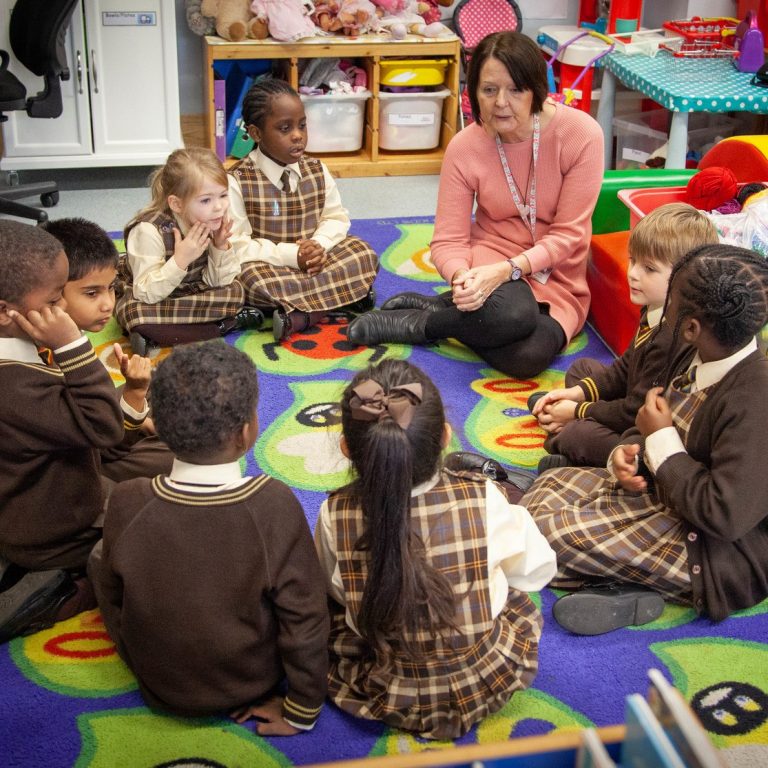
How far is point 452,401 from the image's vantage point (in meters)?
2.49

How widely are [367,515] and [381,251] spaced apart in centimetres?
208

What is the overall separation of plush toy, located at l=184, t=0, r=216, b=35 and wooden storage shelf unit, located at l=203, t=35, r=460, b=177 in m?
0.07

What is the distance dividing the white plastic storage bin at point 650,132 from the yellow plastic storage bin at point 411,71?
75cm

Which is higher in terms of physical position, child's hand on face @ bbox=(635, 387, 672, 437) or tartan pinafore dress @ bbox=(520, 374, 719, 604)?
child's hand on face @ bbox=(635, 387, 672, 437)

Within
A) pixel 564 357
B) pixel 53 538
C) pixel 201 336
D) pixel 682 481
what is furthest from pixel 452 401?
pixel 53 538

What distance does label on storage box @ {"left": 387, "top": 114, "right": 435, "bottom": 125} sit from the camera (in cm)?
416

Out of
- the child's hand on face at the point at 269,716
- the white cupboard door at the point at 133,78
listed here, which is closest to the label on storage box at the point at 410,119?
the white cupboard door at the point at 133,78

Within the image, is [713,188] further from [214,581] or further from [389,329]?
[214,581]

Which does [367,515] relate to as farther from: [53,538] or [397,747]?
[53,538]

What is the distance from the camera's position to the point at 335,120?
162 inches

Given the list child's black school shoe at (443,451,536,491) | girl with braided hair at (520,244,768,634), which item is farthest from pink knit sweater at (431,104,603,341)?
girl with braided hair at (520,244,768,634)

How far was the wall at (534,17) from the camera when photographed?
4.32 m

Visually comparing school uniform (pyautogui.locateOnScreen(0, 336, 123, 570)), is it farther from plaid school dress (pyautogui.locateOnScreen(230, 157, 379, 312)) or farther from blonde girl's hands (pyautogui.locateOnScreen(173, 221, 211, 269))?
plaid school dress (pyautogui.locateOnScreen(230, 157, 379, 312))

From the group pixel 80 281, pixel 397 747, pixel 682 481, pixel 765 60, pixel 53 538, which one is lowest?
pixel 397 747
